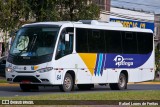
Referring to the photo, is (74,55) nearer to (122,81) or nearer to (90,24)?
(90,24)

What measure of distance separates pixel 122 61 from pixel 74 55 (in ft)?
12.5

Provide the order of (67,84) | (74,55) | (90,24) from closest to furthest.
A: (67,84)
(74,55)
(90,24)

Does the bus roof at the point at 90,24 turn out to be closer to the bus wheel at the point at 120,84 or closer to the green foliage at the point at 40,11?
the bus wheel at the point at 120,84

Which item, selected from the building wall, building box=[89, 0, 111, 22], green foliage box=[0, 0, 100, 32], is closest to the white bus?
green foliage box=[0, 0, 100, 32]

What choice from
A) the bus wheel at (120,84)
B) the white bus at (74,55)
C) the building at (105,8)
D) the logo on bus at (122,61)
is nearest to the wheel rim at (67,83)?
the white bus at (74,55)

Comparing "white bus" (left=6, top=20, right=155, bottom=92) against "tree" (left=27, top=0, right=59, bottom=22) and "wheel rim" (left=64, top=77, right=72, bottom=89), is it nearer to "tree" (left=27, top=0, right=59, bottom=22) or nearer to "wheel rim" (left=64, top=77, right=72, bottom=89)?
"wheel rim" (left=64, top=77, right=72, bottom=89)

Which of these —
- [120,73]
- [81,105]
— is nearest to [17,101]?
[81,105]

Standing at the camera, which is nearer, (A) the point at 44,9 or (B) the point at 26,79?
(B) the point at 26,79

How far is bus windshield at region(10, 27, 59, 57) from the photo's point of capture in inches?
931

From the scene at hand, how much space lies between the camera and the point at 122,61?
27.6 m

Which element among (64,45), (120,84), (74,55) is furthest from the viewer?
(120,84)

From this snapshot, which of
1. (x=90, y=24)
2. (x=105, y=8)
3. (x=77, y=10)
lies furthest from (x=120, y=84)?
(x=105, y=8)

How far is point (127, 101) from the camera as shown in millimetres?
16641

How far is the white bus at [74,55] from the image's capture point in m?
23.6
